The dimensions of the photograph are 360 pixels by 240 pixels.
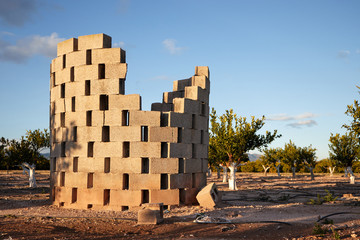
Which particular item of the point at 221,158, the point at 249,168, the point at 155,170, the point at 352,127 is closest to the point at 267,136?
the point at 221,158

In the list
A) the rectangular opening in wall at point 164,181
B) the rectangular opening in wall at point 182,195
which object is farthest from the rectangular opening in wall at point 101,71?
the rectangular opening in wall at point 182,195

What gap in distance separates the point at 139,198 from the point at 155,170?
1152 millimetres

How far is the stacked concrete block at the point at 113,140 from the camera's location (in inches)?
516

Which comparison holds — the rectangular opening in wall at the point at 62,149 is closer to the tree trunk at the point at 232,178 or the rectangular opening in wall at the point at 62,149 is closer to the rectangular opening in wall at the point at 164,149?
the rectangular opening in wall at the point at 164,149

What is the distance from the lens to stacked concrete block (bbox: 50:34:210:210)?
13.1 meters

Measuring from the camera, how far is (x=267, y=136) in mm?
26812

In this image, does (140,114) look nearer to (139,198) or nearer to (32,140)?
(139,198)

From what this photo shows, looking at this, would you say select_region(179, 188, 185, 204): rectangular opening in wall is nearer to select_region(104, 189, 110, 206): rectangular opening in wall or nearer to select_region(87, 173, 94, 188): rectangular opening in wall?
select_region(104, 189, 110, 206): rectangular opening in wall

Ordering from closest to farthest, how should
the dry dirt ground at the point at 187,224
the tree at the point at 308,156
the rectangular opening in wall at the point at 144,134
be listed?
the dry dirt ground at the point at 187,224
the rectangular opening in wall at the point at 144,134
the tree at the point at 308,156

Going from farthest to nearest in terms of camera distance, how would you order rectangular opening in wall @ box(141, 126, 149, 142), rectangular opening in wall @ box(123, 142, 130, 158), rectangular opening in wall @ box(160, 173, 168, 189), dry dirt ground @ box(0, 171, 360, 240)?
rectangular opening in wall @ box(123, 142, 130, 158)
rectangular opening in wall @ box(160, 173, 168, 189)
rectangular opening in wall @ box(141, 126, 149, 142)
dry dirt ground @ box(0, 171, 360, 240)

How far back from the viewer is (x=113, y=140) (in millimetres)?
13242

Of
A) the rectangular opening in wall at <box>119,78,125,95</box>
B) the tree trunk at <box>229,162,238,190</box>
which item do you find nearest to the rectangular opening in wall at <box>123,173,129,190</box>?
the rectangular opening in wall at <box>119,78,125,95</box>

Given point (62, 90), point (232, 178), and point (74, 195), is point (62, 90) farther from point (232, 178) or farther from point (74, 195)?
point (232, 178)

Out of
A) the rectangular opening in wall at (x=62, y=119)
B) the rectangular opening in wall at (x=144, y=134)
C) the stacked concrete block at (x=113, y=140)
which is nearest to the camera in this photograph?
the stacked concrete block at (x=113, y=140)
